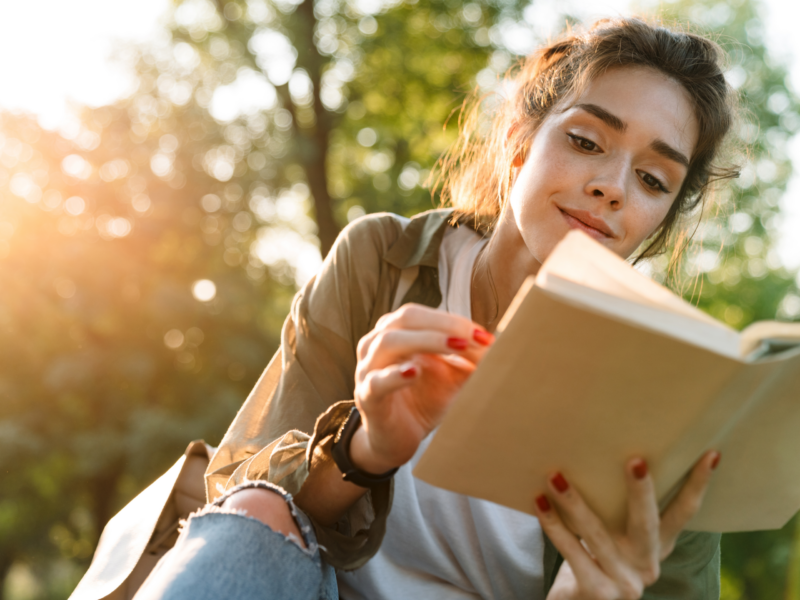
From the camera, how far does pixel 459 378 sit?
3.18 feet

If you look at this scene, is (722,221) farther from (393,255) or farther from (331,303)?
(331,303)

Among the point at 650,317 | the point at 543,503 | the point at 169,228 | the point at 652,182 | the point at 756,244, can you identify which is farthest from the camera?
the point at 756,244

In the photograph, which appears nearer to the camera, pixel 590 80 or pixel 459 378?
pixel 459 378

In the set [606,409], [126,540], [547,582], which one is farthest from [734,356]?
[126,540]

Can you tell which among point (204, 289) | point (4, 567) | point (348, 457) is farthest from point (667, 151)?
point (4, 567)

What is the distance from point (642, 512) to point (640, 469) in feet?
0.26

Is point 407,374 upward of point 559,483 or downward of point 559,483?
upward

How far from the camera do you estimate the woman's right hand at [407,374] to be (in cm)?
91

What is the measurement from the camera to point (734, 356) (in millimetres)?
756

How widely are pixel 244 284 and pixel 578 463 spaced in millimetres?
6975

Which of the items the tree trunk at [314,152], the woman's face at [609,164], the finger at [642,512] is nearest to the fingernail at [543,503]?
the finger at [642,512]

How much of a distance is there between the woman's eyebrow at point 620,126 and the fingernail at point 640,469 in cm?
83

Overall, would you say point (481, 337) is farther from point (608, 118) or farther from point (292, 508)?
point (608, 118)

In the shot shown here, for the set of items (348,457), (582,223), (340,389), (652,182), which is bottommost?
(340,389)
